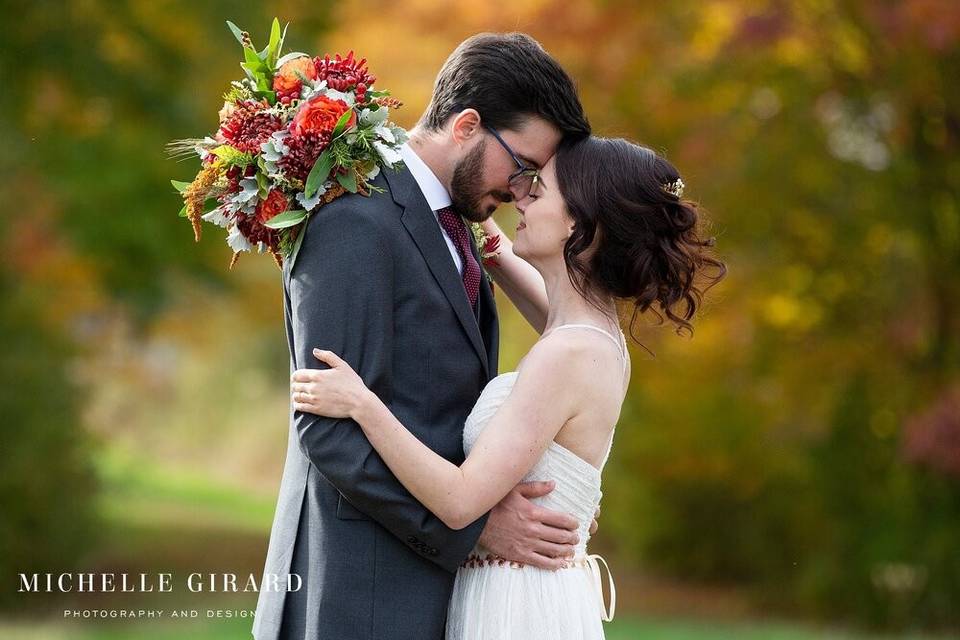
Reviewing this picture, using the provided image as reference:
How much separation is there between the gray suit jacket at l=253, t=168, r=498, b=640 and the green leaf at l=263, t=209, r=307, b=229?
41 millimetres

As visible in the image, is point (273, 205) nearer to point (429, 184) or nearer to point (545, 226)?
point (429, 184)

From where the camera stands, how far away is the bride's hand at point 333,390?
3029 mm

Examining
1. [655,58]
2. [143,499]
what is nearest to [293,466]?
[655,58]

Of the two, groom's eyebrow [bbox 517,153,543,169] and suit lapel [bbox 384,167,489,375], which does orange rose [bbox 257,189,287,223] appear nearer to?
suit lapel [bbox 384,167,489,375]

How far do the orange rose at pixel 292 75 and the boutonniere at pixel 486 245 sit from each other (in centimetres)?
78

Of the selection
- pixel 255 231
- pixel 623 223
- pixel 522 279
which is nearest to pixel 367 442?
pixel 255 231

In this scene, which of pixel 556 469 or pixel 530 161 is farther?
pixel 530 161

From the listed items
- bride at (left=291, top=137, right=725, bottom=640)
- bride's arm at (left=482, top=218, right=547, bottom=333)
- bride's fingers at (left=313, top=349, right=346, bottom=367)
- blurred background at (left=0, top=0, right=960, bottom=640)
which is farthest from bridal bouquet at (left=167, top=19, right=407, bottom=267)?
blurred background at (left=0, top=0, right=960, bottom=640)

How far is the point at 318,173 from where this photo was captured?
10.4ft

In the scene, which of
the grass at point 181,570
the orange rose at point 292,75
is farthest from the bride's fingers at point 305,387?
the grass at point 181,570

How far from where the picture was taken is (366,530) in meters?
3.17

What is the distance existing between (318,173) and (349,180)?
0.33 ft

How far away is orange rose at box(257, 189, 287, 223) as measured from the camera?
3193mm

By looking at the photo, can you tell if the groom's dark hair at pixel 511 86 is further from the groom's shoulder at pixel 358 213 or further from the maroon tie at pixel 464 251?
the groom's shoulder at pixel 358 213
